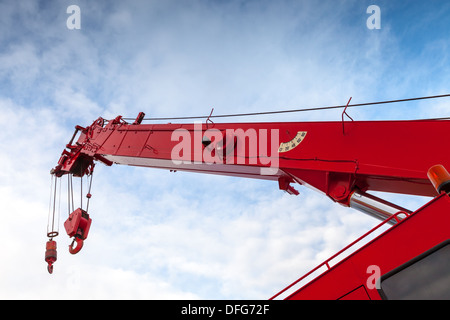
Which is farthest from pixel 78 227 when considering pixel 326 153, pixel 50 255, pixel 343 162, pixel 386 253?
pixel 386 253

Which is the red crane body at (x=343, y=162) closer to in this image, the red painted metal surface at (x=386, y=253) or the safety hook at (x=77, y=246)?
the red painted metal surface at (x=386, y=253)

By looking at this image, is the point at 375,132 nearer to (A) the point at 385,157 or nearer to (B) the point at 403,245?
(A) the point at 385,157

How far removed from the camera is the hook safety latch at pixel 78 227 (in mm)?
6223

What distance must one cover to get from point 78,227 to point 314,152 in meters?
4.46

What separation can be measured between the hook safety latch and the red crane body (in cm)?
149

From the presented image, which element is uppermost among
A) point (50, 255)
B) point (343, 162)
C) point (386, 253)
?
point (343, 162)

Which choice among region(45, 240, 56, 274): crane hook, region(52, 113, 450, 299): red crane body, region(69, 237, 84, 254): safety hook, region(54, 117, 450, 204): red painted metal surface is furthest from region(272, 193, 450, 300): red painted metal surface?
region(45, 240, 56, 274): crane hook

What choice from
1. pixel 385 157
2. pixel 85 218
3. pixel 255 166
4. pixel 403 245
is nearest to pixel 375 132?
pixel 385 157

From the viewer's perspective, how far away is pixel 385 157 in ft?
12.5

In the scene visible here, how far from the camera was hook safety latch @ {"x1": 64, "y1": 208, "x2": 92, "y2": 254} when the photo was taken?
6223mm

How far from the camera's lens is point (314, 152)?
427 cm

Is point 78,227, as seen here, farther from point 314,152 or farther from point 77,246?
point 314,152
